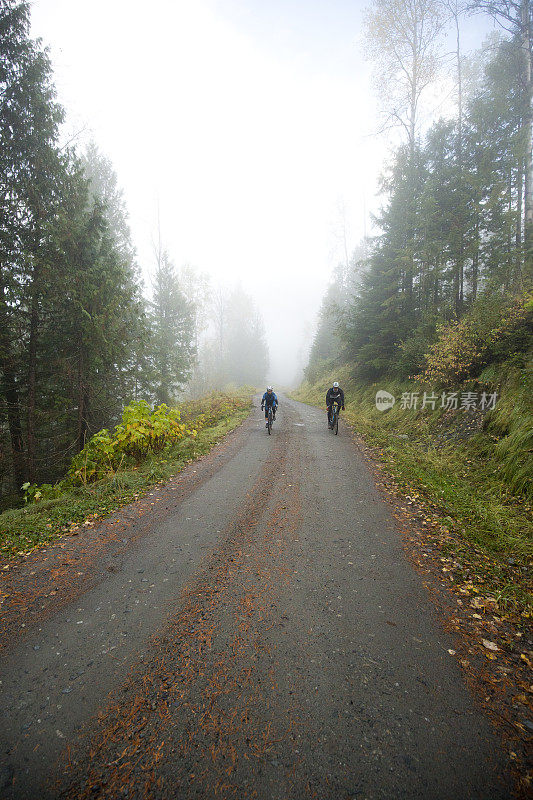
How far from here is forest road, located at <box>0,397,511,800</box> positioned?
6.04ft

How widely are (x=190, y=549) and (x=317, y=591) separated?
5.93 ft

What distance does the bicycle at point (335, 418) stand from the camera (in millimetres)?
10545

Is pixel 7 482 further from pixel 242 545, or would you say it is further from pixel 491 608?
pixel 491 608

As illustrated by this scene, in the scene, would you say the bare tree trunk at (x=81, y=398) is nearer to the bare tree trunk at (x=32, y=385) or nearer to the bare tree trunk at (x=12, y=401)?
the bare tree trunk at (x=32, y=385)

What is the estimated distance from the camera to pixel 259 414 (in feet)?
50.0

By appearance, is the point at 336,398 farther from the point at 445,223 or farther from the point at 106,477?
the point at 445,223

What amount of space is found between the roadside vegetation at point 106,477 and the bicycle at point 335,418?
4.08 metres

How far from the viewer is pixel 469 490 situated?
559 centimetres

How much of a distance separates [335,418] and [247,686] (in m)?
8.76

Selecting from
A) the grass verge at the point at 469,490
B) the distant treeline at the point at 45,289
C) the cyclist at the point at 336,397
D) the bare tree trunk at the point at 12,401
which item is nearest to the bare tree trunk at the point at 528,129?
the grass verge at the point at 469,490

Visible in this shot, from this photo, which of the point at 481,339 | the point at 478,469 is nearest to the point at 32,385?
the point at 478,469

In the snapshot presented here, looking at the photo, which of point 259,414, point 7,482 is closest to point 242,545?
point 7,482

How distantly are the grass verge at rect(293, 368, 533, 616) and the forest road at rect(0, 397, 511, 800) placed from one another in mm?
910

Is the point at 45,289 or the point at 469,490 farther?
the point at 45,289
